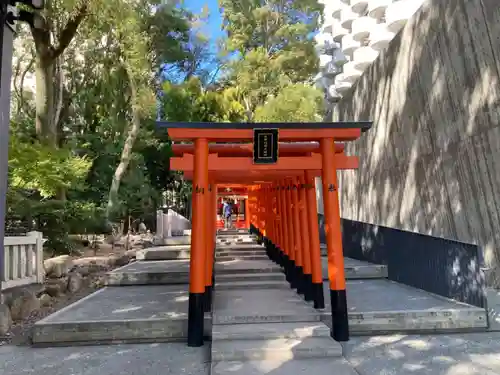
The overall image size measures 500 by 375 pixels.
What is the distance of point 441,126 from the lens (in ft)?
30.1

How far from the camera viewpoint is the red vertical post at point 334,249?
5.25 metres

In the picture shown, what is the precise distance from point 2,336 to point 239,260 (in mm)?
6173

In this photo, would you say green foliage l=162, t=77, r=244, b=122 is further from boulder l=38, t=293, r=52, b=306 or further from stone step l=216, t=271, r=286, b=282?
boulder l=38, t=293, r=52, b=306

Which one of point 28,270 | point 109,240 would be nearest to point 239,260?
point 28,270

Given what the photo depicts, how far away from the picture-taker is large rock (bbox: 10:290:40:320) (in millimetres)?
6461

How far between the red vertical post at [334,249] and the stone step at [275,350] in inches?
20.0

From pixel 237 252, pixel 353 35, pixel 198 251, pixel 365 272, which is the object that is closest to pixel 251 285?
pixel 365 272

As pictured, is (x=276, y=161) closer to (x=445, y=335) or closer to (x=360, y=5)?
(x=445, y=335)

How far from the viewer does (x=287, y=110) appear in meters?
21.0

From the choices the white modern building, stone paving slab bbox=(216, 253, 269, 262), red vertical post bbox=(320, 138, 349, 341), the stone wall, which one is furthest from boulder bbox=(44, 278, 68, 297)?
the white modern building

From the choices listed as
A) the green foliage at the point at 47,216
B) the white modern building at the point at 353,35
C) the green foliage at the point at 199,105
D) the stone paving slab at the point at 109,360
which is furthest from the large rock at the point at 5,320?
the white modern building at the point at 353,35

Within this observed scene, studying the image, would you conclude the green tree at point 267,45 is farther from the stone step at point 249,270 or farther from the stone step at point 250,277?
the stone step at point 250,277

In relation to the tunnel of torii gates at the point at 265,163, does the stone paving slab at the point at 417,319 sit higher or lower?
lower

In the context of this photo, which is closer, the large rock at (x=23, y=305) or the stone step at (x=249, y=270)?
the large rock at (x=23, y=305)
